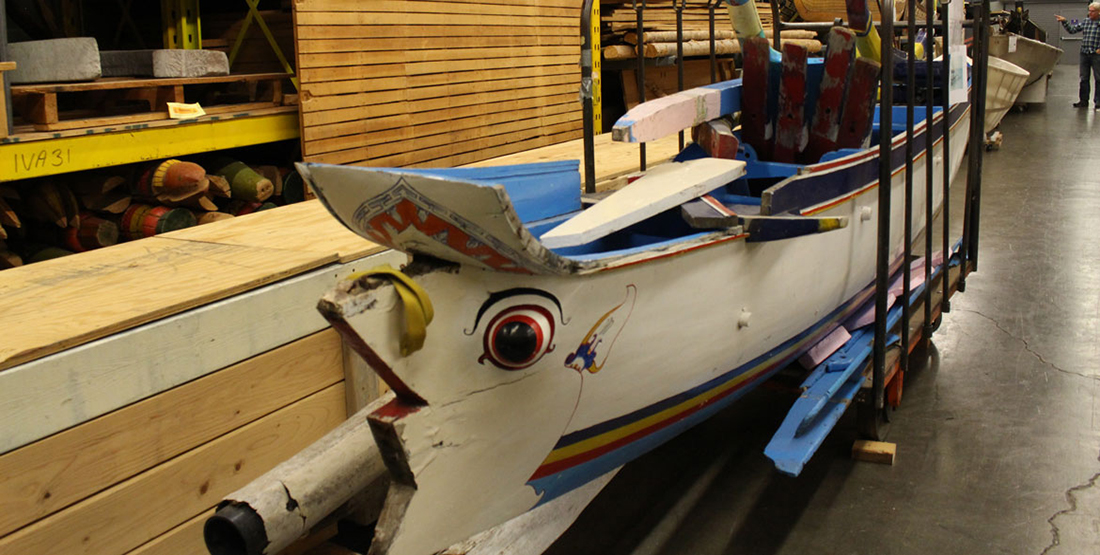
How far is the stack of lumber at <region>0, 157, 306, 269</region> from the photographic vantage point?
3863mm

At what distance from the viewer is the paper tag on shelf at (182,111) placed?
3904 mm

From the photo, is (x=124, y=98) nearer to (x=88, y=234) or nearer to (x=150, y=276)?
(x=88, y=234)

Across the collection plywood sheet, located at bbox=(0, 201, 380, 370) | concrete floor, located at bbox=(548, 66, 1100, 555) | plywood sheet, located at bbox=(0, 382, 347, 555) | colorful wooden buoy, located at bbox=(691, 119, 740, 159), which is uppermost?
colorful wooden buoy, located at bbox=(691, 119, 740, 159)

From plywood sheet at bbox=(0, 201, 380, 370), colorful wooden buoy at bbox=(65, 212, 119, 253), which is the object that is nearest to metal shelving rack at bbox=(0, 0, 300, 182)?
colorful wooden buoy at bbox=(65, 212, 119, 253)

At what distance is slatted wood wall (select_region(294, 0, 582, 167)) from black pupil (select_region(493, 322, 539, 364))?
268 centimetres

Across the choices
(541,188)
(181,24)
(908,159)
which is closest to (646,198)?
(541,188)

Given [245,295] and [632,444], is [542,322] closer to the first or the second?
[632,444]

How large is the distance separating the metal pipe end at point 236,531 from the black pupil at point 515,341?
59 centimetres

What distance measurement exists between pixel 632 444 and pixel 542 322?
607 mm

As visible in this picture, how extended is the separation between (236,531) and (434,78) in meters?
3.56

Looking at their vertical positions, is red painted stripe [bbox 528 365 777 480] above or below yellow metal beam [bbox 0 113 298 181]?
below

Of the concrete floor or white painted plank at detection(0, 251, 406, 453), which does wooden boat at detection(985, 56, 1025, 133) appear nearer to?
the concrete floor

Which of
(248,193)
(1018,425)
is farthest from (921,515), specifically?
(248,193)

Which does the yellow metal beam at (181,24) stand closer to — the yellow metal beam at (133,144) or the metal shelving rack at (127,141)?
the metal shelving rack at (127,141)
